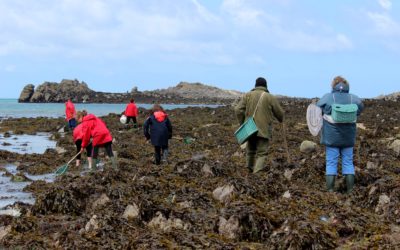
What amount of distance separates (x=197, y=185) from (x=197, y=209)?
2011mm

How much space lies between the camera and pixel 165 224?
22.3 ft

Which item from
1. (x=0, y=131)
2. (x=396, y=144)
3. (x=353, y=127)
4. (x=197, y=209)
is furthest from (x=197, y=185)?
(x=0, y=131)

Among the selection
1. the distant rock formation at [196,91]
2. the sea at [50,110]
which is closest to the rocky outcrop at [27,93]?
the sea at [50,110]

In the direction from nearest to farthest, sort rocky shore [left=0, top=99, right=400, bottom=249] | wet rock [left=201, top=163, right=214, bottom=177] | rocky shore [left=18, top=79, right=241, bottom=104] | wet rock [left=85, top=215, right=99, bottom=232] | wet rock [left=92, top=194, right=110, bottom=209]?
rocky shore [left=0, top=99, right=400, bottom=249]
wet rock [left=85, top=215, right=99, bottom=232]
wet rock [left=92, top=194, right=110, bottom=209]
wet rock [left=201, top=163, right=214, bottom=177]
rocky shore [left=18, top=79, right=241, bottom=104]

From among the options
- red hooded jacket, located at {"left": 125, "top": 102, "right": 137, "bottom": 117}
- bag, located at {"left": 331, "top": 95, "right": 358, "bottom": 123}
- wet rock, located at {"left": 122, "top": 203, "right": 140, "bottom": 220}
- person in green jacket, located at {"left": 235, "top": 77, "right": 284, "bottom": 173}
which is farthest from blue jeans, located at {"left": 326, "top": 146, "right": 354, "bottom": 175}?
red hooded jacket, located at {"left": 125, "top": 102, "right": 137, "bottom": 117}

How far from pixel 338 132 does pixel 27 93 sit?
12445 centimetres

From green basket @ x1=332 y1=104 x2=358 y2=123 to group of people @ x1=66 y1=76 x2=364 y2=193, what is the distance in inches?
3.6

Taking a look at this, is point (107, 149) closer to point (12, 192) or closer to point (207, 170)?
point (12, 192)

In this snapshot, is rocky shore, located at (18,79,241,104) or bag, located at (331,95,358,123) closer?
bag, located at (331,95,358,123)

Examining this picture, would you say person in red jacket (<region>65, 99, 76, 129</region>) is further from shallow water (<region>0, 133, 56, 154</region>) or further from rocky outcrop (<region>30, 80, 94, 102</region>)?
rocky outcrop (<region>30, 80, 94, 102</region>)

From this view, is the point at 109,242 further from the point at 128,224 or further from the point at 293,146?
the point at 293,146

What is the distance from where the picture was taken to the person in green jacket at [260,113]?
10445 mm

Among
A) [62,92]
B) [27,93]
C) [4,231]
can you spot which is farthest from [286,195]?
[27,93]

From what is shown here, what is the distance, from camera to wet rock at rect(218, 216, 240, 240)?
638 centimetres
